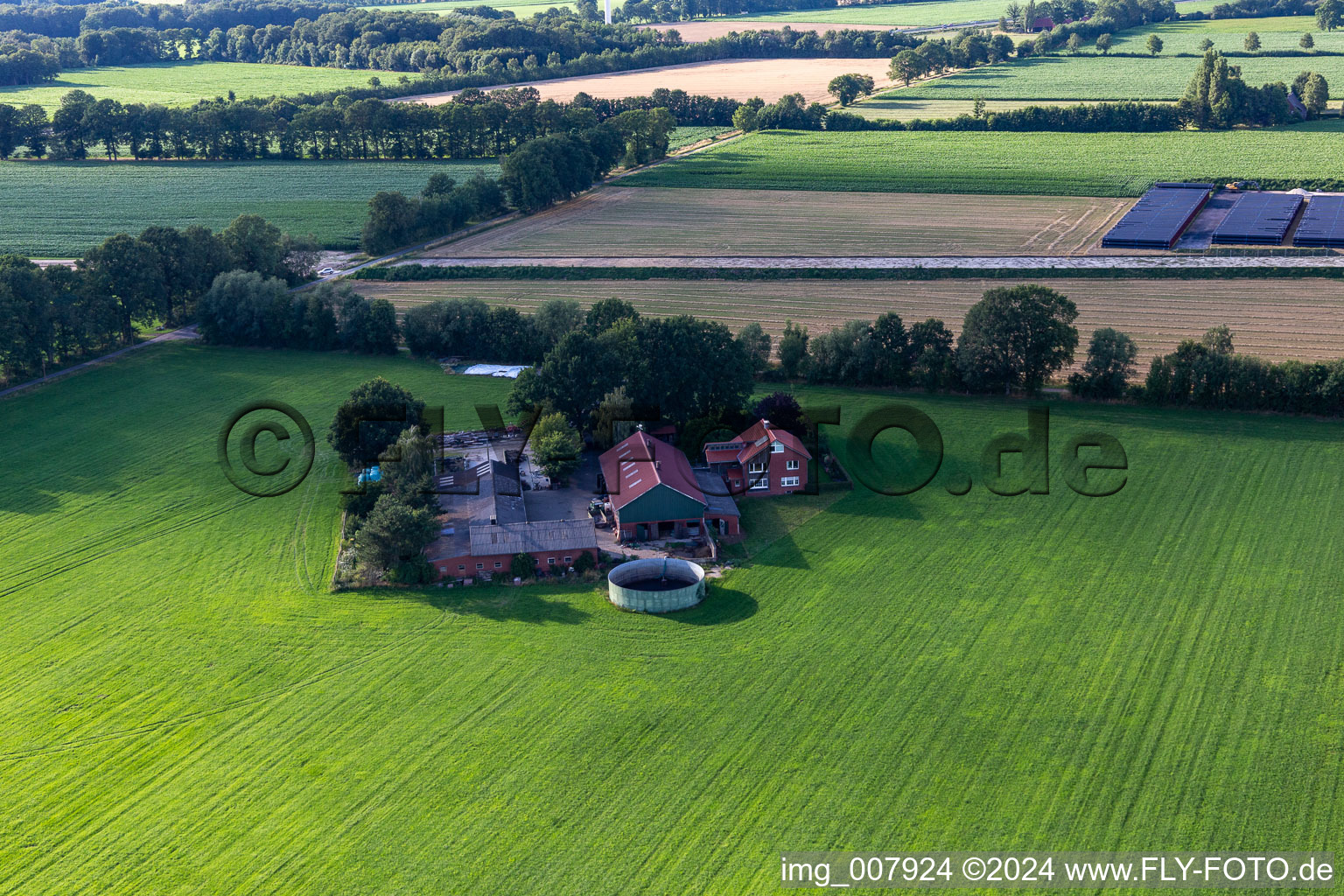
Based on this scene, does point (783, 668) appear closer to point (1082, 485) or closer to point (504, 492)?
point (504, 492)

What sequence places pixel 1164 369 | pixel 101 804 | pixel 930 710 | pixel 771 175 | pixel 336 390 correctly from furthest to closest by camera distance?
pixel 771 175 < pixel 336 390 < pixel 1164 369 < pixel 930 710 < pixel 101 804

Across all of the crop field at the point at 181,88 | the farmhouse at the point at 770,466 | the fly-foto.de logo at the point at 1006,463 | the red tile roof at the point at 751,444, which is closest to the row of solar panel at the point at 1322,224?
the fly-foto.de logo at the point at 1006,463

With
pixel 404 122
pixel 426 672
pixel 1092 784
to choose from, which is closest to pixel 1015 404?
pixel 1092 784

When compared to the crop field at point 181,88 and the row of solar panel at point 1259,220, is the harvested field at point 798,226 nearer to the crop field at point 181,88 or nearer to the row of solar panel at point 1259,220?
the row of solar panel at point 1259,220

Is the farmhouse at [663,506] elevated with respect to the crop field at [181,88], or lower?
lower

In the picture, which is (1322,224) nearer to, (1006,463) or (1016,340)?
(1016,340)

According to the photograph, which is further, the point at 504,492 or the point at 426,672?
the point at 504,492

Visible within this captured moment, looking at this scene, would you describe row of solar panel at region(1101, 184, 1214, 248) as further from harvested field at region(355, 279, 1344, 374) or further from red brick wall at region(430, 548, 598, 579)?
red brick wall at region(430, 548, 598, 579)

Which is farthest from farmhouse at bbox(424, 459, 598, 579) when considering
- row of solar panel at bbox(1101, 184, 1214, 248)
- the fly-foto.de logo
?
row of solar panel at bbox(1101, 184, 1214, 248)
